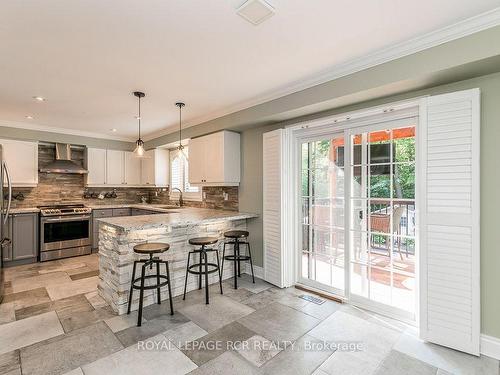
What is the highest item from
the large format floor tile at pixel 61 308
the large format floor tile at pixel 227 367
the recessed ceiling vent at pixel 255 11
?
the recessed ceiling vent at pixel 255 11

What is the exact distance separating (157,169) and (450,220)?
5.33 meters

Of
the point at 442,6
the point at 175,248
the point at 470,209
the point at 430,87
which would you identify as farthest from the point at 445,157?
the point at 175,248

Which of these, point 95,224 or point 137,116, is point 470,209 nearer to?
point 137,116

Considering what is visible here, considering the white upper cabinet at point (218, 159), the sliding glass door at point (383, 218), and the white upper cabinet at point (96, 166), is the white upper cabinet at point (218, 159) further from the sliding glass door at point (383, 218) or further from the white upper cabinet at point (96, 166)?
the white upper cabinet at point (96, 166)

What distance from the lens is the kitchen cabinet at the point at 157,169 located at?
601 cm

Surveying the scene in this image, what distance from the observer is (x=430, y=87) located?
2.47 meters

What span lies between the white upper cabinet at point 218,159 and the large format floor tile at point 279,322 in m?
1.98

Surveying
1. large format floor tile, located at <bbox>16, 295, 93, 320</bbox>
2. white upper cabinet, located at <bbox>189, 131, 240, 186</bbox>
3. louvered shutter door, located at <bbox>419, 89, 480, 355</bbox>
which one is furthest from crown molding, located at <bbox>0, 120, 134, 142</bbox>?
louvered shutter door, located at <bbox>419, 89, 480, 355</bbox>

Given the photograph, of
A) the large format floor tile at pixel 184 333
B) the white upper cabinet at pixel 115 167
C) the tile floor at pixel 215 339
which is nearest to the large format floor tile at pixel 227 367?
the tile floor at pixel 215 339

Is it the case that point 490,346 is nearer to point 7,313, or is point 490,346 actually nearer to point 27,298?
point 7,313

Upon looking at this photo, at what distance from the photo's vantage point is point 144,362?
2.12m

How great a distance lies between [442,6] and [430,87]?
821 mm

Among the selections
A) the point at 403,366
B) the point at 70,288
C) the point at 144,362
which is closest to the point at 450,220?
the point at 403,366

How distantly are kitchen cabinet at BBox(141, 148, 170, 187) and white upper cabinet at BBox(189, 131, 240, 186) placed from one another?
1780 mm
